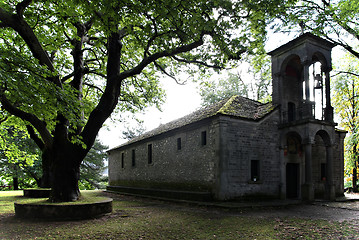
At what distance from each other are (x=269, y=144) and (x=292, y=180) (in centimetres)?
312

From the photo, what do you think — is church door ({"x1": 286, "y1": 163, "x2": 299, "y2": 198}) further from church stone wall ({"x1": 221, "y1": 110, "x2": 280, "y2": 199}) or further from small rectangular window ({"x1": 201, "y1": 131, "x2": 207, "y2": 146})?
small rectangular window ({"x1": 201, "y1": 131, "x2": 207, "y2": 146})

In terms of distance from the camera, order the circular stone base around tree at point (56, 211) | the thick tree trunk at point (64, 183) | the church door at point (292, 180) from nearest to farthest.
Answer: the circular stone base around tree at point (56, 211)
the thick tree trunk at point (64, 183)
the church door at point (292, 180)

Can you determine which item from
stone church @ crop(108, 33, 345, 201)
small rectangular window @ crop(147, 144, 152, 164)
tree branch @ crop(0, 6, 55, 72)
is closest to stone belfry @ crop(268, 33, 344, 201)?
stone church @ crop(108, 33, 345, 201)

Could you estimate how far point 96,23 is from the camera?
8.55m

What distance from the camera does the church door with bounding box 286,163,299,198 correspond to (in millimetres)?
16359

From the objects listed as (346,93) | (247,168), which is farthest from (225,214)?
(346,93)

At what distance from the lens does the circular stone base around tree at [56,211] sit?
914cm

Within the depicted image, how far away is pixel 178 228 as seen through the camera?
790 centimetres

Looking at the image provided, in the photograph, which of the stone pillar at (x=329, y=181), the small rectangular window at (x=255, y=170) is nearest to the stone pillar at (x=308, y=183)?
the stone pillar at (x=329, y=181)

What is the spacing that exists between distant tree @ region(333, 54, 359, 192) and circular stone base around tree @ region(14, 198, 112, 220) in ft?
68.2

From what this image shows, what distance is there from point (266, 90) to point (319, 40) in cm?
1711

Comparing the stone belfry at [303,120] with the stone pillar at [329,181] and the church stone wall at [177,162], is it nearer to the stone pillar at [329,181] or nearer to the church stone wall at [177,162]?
the stone pillar at [329,181]

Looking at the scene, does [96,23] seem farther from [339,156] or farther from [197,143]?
[339,156]

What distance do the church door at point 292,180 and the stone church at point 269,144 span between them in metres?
0.06
